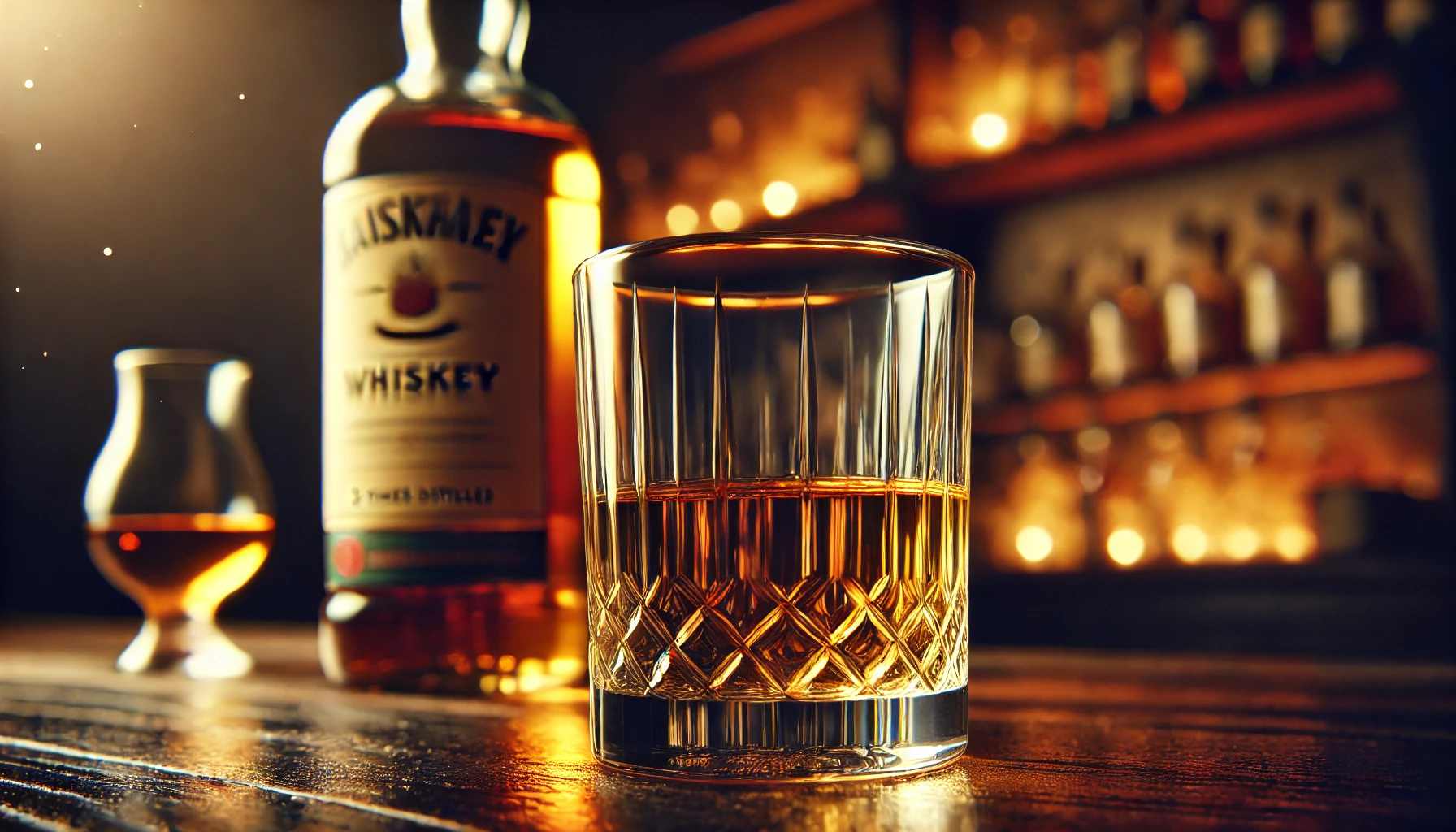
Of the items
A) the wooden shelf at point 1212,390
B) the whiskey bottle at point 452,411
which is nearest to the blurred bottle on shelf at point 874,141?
the wooden shelf at point 1212,390

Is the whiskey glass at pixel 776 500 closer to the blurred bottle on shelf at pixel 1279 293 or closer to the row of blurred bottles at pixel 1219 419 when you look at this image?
the row of blurred bottles at pixel 1219 419

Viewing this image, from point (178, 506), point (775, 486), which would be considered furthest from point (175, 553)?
point (775, 486)

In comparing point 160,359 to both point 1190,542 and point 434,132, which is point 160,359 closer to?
point 434,132

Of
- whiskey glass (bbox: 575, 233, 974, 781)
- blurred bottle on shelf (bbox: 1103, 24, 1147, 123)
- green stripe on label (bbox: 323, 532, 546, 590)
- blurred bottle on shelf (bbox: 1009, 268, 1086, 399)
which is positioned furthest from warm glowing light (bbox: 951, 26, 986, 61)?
whiskey glass (bbox: 575, 233, 974, 781)

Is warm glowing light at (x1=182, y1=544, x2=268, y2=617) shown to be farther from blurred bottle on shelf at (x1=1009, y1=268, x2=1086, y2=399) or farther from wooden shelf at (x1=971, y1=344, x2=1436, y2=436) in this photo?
blurred bottle on shelf at (x1=1009, y1=268, x2=1086, y2=399)

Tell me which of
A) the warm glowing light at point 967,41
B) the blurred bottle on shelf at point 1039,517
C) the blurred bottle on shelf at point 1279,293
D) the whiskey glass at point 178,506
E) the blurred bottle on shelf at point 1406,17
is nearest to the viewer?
the whiskey glass at point 178,506

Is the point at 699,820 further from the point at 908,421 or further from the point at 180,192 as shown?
the point at 180,192
